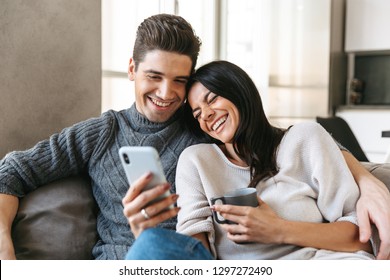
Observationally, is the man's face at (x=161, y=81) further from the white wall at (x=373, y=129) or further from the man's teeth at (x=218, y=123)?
the white wall at (x=373, y=129)

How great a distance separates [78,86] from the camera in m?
1.72

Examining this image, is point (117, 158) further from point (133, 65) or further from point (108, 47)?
point (108, 47)

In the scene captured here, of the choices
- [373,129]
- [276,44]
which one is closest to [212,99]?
[276,44]

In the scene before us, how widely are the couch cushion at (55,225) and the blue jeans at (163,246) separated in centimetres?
43

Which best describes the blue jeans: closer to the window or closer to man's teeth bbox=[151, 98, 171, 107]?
man's teeth bbox=[151, 98, 171, 107]

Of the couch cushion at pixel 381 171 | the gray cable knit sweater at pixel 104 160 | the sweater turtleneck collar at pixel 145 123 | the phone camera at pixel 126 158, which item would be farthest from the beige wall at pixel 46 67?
the couch cushion at pixel 381 171

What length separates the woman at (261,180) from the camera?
1012 mm

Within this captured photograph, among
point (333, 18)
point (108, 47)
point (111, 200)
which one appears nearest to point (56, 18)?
point (108, 47)

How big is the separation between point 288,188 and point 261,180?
0.20 feet

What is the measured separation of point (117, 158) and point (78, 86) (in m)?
0.59

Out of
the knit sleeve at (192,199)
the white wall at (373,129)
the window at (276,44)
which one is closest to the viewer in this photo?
the knit sleeve at (192,199)

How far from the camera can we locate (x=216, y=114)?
112cm

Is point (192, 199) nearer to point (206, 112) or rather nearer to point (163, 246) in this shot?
point (206, 112)

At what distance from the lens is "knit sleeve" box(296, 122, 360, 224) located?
3.47ft
